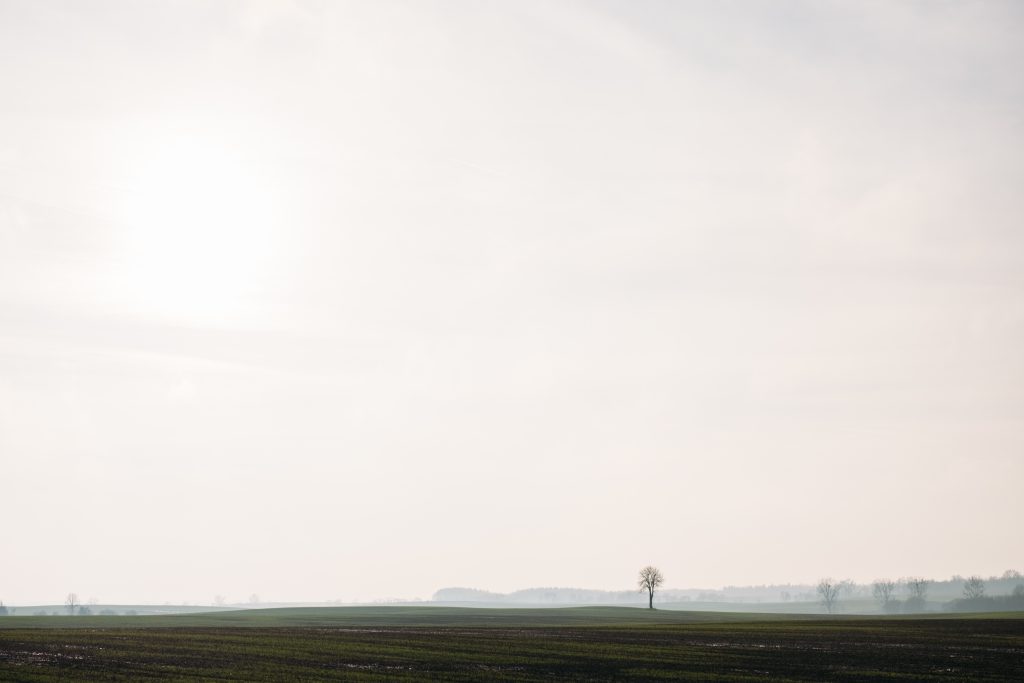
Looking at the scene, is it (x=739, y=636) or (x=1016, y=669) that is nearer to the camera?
(x=1016, y=669)

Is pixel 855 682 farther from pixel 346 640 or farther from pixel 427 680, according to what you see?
pixel 346 640

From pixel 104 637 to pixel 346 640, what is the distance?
2078 centimetres

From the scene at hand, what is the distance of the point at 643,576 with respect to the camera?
186 m

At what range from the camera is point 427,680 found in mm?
43938

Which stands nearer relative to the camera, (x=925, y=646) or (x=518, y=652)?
(x=518, y=652)

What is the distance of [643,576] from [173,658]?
14563 cm

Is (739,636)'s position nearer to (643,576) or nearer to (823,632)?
(823,632)

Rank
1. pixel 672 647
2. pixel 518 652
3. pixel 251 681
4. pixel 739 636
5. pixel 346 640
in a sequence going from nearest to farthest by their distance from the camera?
pixel 251 681
pixel 518 652
pixel 672 647
pixel 346 640
pixel 739 636

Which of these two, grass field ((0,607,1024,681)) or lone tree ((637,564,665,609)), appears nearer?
grass field ((0,607,1024,681))

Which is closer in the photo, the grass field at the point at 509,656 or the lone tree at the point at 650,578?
the grass field at the point at 509,656

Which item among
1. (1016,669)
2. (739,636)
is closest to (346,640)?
(739,636)

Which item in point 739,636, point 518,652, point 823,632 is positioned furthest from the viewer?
point 823,632

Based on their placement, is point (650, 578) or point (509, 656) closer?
point (509, 656)

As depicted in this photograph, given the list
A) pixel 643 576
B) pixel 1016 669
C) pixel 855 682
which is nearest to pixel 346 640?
pixel 855 682
